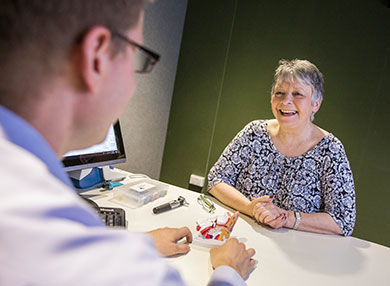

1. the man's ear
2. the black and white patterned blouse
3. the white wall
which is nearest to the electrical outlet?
the white wall

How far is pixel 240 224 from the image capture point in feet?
4.01

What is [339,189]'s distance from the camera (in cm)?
144

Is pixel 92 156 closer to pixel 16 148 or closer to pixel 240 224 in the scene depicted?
pixel 240 224

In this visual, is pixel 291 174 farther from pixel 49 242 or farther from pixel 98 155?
pixel 49 242

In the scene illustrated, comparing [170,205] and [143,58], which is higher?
[143,58]

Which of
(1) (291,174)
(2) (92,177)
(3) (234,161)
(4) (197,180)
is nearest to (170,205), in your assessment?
(2) (92,177)

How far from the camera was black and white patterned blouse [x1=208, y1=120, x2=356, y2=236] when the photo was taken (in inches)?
57.4

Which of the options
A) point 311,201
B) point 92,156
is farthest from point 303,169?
point 92,156

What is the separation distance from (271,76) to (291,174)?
1.21m

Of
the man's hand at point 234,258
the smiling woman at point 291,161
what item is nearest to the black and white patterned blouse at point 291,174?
the smiling woman at point 291,161

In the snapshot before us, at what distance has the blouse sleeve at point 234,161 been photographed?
1.67 m

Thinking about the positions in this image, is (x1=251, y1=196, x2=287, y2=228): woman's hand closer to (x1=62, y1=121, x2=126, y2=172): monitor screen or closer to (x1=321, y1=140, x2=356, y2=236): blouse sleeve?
(x1=321, y1=140, x2=356, y2=236): blouse sleeve

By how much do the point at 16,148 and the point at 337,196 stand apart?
1.43m

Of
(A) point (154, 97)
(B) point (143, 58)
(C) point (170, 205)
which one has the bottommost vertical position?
(C) point (170, 205)
